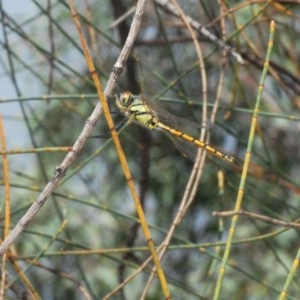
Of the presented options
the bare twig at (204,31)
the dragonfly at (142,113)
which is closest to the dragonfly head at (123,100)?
the dragonfly at (142,113)

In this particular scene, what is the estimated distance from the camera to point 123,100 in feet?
4.84

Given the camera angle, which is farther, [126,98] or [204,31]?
[204,31]

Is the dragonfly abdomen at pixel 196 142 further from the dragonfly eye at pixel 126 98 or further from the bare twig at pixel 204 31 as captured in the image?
the bare twig at pixel 204 31

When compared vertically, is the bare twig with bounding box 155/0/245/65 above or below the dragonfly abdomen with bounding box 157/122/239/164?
above

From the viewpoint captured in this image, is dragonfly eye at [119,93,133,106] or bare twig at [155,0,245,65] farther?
bare twig at [155,0,245,65]

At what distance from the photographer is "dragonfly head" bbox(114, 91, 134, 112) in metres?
1.47

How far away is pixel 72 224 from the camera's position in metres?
4.20

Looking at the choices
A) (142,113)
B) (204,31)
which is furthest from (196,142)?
(204,31)

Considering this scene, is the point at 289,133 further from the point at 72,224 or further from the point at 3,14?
the point at 3,14

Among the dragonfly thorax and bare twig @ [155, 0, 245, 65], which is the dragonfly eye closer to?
the dragonfly thorax

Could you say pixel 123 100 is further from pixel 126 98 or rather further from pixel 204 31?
pixel 204 31

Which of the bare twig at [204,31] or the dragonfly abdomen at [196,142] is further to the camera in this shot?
the bare twig at [204,31]

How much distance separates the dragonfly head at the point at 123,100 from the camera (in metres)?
1.47

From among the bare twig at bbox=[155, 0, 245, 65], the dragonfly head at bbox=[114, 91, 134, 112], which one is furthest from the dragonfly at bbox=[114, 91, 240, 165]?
the bare twig at bbox=[155, 0, 245, 65]
